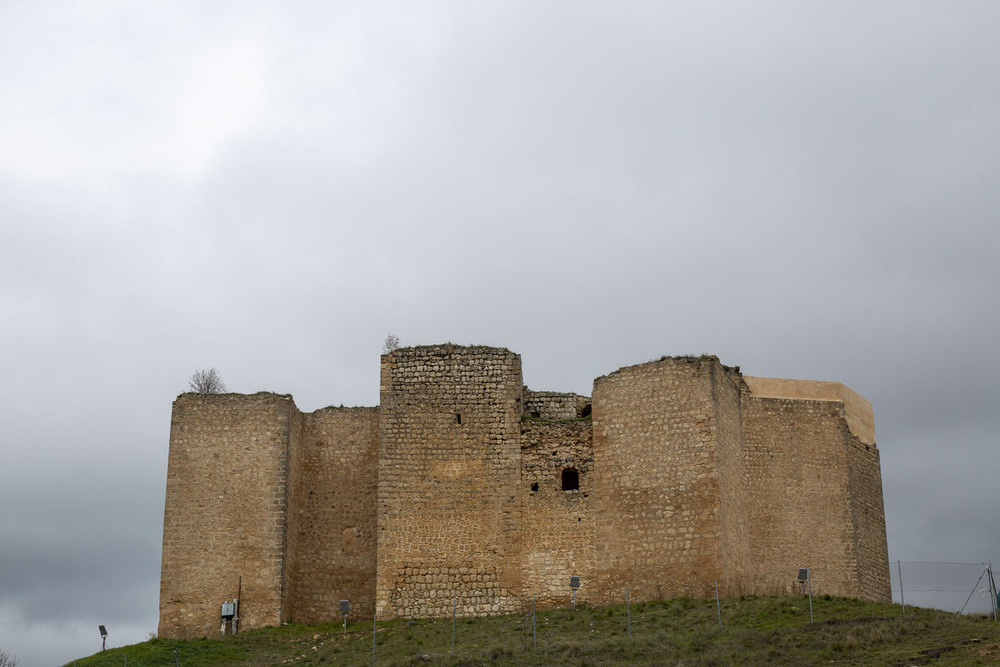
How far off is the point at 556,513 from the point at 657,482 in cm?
248

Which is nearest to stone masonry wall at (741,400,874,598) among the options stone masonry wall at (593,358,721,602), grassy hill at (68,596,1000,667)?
stone masonry wall at (593,358,721,602)

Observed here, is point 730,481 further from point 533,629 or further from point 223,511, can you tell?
point 223,511


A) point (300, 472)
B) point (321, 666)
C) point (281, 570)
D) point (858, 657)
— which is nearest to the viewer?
point (858, 657)

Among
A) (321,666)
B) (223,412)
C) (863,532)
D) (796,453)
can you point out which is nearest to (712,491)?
(796,453)

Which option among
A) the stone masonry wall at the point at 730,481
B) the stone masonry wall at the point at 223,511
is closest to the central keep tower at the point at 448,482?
the stone masonry wall at the point at 223,511

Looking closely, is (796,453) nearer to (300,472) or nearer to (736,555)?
(736,555)

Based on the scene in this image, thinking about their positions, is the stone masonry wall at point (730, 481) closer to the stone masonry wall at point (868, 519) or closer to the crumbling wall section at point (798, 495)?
the crumbling wall section at point (798, 495)

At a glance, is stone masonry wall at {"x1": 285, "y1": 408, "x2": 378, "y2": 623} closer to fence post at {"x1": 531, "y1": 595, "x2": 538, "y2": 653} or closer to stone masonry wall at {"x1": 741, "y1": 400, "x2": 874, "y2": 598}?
fence post at {"x1": 531, "y1": 595, "x2": 538, "y2": 653}

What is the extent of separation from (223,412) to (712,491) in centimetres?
1154

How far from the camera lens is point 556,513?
26.5 m

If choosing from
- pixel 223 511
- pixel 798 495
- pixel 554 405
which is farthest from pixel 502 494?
pixel 798 495

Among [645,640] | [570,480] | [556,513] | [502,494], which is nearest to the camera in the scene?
[645,640]

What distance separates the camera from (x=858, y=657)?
19.5 metres

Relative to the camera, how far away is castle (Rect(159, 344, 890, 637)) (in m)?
25.6
